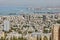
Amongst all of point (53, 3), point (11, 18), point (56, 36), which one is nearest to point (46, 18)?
point (53, 3)

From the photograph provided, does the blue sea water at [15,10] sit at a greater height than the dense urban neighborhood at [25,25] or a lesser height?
greater

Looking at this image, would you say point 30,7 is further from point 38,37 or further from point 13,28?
point 38,37

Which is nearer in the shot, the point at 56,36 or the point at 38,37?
the point at 56,36

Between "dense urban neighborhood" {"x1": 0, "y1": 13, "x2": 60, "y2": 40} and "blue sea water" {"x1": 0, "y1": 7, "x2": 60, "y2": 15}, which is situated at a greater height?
"blue sea water" {"x1": 0, "y1": 7, "x2": 60, "y2": 15}

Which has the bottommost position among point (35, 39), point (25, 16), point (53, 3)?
point (35, 39)

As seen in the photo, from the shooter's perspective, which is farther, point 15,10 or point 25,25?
point 25,25

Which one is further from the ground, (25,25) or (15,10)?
(15,10)

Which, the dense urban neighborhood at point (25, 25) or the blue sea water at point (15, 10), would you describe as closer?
the blue sea water at point (15, 10)

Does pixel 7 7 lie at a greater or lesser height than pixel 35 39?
greater

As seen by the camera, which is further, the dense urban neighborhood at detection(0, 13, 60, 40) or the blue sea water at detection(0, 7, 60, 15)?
the dense urban neighborhood at detection(0, 13, 60, 40)

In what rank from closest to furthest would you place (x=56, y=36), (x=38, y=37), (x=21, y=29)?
(x=56, y=36), (x=38, y=37), (x=21, y=29)

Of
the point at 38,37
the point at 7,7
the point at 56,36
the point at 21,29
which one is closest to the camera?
the point at 56,36
